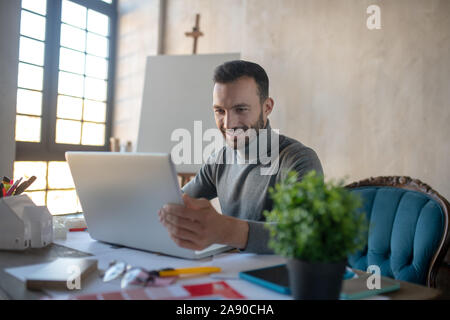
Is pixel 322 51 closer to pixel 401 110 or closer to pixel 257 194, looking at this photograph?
pixel 401 110

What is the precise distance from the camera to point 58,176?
3.35 m

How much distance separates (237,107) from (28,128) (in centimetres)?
231

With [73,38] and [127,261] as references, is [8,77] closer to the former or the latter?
[73,38]

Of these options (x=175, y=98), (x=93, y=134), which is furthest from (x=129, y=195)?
(x=93, y=134)

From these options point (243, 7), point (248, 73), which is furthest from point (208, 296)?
point (243, 7)

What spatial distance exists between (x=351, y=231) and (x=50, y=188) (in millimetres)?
3231

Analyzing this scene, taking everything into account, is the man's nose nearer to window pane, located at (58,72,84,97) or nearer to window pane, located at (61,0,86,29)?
window pane, located at (58,72,84,97)

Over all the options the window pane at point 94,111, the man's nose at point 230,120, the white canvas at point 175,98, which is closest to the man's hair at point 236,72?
the man's nose at point 230,120

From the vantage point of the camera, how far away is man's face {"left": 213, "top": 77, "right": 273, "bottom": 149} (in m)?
1.41

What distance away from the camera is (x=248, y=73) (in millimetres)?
1426

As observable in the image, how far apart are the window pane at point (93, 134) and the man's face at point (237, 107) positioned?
2.43 metres

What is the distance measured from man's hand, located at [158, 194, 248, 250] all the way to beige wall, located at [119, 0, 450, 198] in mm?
1688

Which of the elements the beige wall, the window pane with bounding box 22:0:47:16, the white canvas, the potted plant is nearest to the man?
the potted plant

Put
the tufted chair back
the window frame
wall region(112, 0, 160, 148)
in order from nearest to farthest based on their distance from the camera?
the tufted chair back
the window frame
wall region(112, 0, 160, 148)
